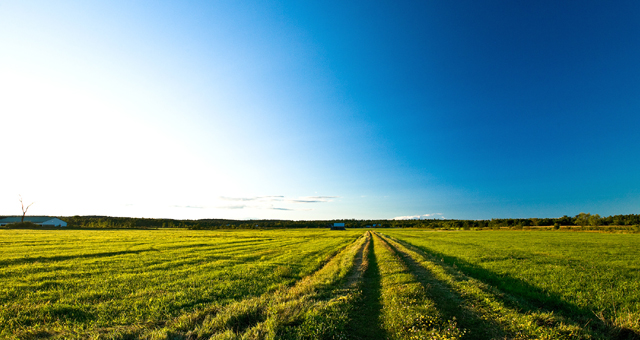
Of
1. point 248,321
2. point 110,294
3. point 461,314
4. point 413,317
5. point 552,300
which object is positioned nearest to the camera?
point 413,317

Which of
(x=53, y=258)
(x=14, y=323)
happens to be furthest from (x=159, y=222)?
(x=14, y=323)

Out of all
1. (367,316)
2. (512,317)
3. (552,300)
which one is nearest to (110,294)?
(367,316)

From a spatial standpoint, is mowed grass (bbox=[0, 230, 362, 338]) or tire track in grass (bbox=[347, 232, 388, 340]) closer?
tire track in grass (bbox=[347, 232, 388, 340])

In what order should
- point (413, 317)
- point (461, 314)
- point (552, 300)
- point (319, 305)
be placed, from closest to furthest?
point (413, 317) → point (461, 314) → point (319, 305) → point (552, 300)

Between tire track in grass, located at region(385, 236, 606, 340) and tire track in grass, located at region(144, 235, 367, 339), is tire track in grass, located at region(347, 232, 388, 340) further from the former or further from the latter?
tire track in grass, located at region(385, 236, 606, 340)

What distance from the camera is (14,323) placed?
704 cm

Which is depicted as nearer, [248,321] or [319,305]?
[248,321]

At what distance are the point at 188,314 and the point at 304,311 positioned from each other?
3831mm

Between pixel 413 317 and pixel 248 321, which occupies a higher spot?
pixel 413 317

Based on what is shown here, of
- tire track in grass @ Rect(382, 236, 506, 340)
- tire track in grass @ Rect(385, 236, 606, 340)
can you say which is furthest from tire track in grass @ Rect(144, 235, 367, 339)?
tire track in grass @ Rect(385, 236, 606, 340)

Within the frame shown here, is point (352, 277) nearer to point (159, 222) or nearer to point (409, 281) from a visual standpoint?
point (409, 281)

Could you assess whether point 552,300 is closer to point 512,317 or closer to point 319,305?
point 512,317

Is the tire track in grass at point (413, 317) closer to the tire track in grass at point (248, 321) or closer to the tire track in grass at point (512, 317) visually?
the tire track in grass at point (512, 317)

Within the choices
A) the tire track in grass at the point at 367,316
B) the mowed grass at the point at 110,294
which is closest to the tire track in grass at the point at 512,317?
the tire track in grass at the point at 367,316
